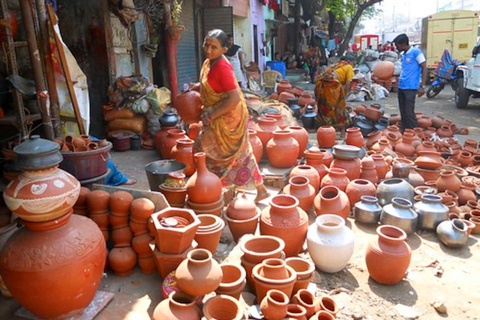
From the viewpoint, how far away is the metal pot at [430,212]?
4051mm

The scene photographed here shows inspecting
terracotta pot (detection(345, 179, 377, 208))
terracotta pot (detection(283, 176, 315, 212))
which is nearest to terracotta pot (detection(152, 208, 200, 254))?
terracotta pot (detection(283, 176, 315, 212))

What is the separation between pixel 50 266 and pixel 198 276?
82cm

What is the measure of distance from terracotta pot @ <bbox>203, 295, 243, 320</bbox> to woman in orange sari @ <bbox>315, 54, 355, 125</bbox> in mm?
5736

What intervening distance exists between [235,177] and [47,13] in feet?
8.63

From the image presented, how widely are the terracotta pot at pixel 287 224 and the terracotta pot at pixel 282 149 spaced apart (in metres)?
1.74

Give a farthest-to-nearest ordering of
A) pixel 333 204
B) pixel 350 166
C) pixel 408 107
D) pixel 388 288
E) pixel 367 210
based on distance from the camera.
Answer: pixel 408 107 → pixel 350 166 → pixel 367 210 → pixel 333 204 → pixel 388 288

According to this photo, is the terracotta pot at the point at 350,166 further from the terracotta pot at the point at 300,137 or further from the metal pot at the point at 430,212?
the metal pot at the point at 430,212

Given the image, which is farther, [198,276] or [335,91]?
[335,91]

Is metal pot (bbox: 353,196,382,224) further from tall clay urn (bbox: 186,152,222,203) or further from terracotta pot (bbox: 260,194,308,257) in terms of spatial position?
tall clay urn (bbox: 186,152,222,203)

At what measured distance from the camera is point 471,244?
13.1 feet

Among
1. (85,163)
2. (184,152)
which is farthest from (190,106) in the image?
(85,163)

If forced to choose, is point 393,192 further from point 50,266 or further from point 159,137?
point 50,266

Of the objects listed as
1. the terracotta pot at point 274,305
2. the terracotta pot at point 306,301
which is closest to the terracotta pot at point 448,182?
the terracotta pot at point 306,301

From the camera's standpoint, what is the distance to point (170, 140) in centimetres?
544
